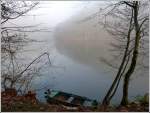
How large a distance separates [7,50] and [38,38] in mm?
1181

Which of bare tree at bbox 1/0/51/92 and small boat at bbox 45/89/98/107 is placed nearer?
bare tree at bbox 1/0/51/92

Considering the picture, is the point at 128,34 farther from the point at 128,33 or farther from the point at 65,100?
the point at 65,100

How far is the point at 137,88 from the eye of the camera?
17156mm

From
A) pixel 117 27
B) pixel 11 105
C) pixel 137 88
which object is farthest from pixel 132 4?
pixel 137 88

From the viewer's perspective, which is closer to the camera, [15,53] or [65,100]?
[15,53]

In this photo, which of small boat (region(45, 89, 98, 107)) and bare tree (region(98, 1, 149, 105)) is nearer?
bare tree (region(98, 1, 149, 105))

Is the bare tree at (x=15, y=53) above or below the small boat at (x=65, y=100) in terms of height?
above

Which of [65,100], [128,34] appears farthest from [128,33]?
[65,100]

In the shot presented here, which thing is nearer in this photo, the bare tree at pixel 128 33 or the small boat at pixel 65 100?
the bare tree at pixel 128 33

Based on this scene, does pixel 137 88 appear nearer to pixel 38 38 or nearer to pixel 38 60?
pixel 38 60

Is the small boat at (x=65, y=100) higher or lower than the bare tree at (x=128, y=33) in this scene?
lower

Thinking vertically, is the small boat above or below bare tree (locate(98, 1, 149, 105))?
below

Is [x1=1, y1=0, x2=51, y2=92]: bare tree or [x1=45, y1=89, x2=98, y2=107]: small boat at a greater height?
[x1=1, y1=0, x2=51, y2=92]: bare tree

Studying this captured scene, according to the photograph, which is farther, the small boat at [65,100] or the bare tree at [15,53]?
the small boat at [65,100]
